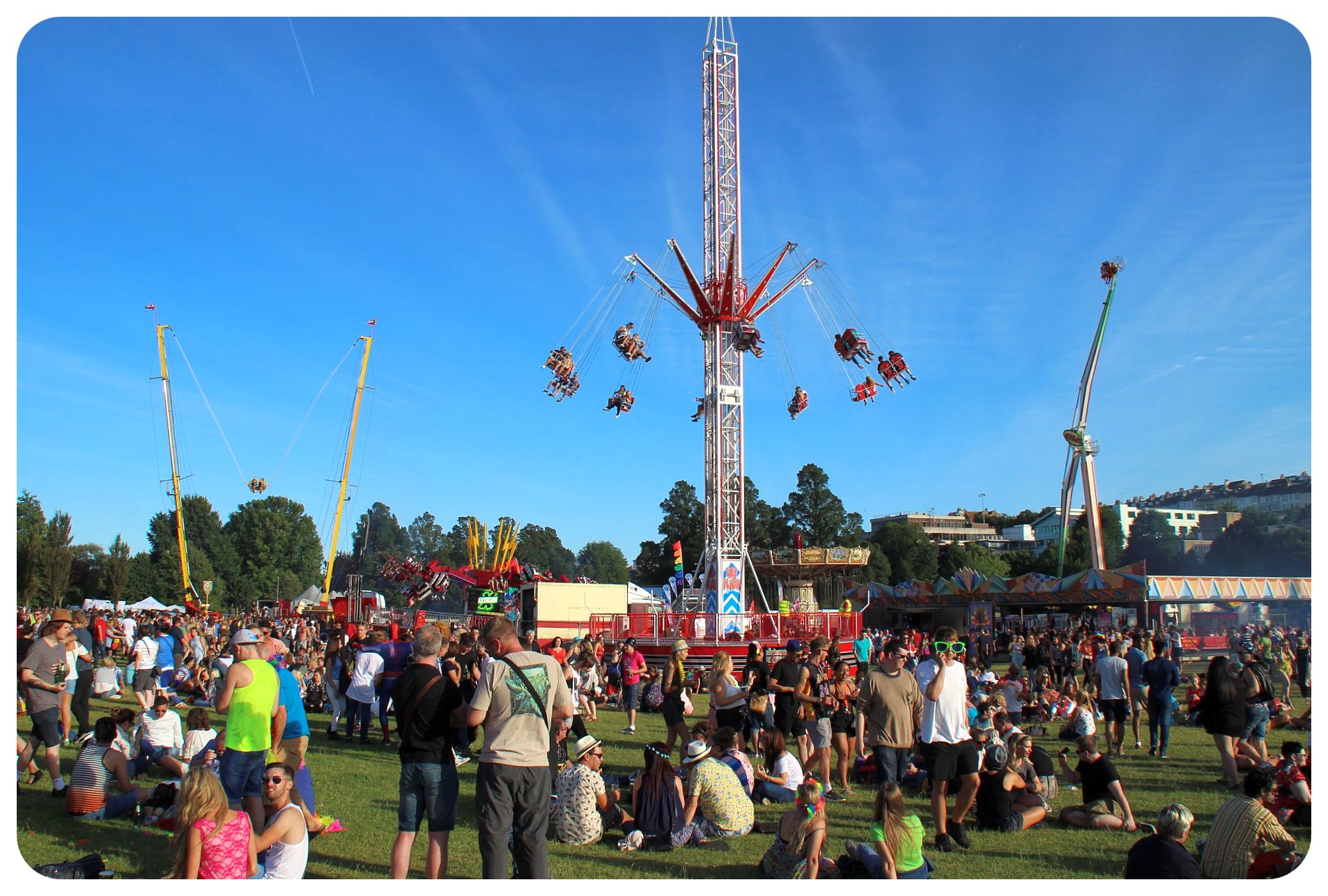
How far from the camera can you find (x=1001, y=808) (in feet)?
24.3

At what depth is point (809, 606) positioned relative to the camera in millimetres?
47188

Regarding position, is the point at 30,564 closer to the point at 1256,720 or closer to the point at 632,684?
the point at 632,684

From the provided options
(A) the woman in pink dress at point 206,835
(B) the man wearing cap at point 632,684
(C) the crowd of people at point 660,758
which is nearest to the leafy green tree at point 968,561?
(B) the man wearing cap at point 632,684

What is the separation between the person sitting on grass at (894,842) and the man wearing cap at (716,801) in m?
1.57

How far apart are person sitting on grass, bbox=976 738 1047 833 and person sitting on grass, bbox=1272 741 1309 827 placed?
5.89 feet

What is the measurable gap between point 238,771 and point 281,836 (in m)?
1.11

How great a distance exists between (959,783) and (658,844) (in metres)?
2.39

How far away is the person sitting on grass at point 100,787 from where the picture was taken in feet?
23.7

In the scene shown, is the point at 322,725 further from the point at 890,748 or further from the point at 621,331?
the point at 621,331

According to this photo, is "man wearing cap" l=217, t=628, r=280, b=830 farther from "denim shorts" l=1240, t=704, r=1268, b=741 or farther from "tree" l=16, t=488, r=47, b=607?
"tree" l=16, t=488, r=47, b=607

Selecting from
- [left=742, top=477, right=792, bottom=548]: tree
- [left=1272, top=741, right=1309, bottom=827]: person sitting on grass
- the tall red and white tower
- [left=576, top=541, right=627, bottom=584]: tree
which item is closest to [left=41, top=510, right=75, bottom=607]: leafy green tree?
the tall red and white tower

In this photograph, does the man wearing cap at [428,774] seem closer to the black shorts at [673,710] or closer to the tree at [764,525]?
the black shorts at [673,710]

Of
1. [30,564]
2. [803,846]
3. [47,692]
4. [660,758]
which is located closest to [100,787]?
[47,692]

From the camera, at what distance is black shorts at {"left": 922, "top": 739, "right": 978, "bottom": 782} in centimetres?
689
